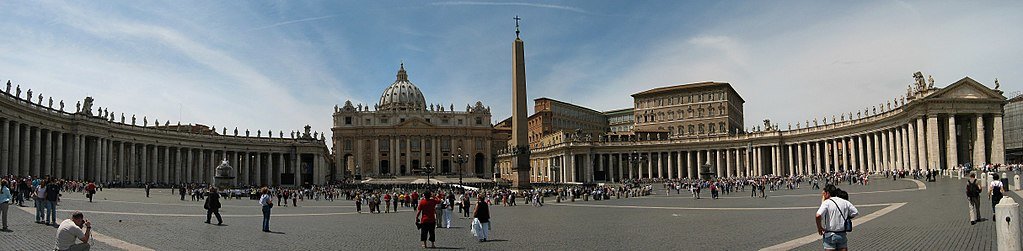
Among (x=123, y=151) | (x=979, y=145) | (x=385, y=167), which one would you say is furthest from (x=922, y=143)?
(x=385, y=167)

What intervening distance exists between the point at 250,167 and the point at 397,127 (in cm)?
2961

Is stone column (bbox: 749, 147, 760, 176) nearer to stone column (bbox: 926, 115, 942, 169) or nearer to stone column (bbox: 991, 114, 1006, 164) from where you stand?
stone column (bbox: 926, 115, 942, 169)

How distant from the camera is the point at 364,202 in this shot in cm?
4100

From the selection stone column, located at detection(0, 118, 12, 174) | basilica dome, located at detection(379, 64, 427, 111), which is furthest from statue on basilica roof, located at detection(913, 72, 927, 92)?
basilica dome, located at detection(379, 64, 427, 111)

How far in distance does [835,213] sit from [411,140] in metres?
117

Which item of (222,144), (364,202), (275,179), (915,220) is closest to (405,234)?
(915,220)

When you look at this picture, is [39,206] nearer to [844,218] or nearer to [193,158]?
[844,218]

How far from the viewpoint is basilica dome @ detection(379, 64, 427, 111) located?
5842 inches

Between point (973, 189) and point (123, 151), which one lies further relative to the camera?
point (123, 151)

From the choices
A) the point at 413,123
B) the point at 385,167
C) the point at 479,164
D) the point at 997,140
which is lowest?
the point at 385,167

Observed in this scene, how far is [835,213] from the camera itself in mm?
8820

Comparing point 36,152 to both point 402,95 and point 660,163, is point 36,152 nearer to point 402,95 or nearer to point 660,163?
point 660,163

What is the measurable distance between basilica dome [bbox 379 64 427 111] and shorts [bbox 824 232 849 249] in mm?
138454

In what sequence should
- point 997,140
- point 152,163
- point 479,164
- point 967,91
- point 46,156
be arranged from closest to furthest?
point 46,156
point 997,140
point 967,91
point 152,163
point 479,164
